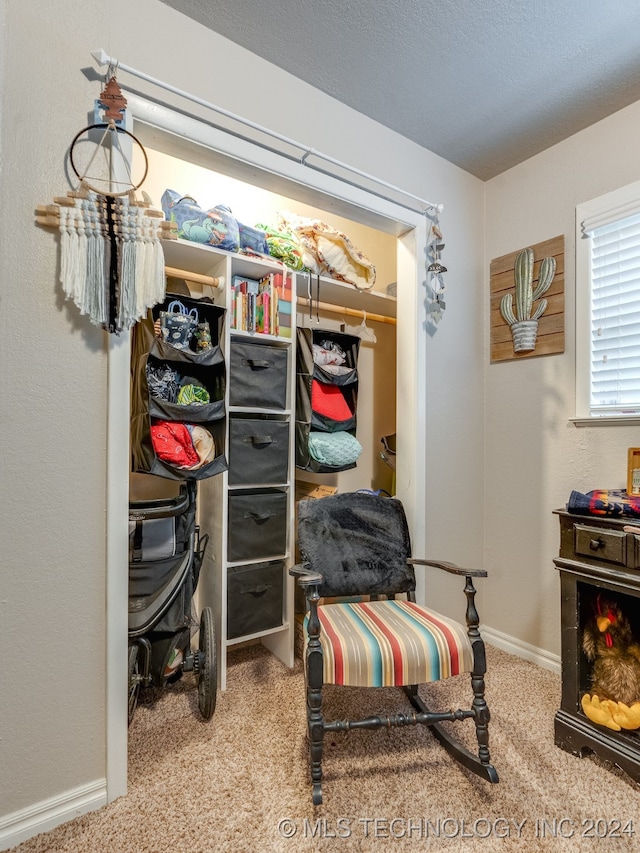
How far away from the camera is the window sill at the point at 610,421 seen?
2.00m

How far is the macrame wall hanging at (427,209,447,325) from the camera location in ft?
7.38

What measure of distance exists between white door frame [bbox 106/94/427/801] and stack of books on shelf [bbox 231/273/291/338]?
0.41m

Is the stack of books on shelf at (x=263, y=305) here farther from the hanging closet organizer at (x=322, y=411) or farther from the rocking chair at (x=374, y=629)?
the rocking chair at (x=374, y=629)

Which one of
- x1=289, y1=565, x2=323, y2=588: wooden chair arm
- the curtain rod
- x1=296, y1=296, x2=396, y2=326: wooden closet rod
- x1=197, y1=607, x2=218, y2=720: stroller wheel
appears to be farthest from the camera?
x1=296, y1=296, x2=396, y2=326: wooden closet rod

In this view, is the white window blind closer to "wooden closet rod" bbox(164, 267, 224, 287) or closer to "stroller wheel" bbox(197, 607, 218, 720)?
"wooden closet rod" bbox(164, 267, 224, 287)

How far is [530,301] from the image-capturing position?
2387 millimetres

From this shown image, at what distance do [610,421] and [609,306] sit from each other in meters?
0.55

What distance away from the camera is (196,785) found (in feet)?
4.90

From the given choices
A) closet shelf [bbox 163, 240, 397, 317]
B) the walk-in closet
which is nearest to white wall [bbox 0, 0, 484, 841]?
the walk-in closet

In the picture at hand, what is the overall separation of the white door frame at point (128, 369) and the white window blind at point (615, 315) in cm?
82

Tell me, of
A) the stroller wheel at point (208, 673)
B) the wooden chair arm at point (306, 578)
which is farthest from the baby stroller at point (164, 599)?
the wooden chair arm at point (306, 578)

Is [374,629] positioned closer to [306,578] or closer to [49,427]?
[306,578]

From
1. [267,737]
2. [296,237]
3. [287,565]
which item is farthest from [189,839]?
[296,237]

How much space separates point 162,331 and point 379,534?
1292mm
